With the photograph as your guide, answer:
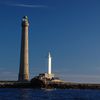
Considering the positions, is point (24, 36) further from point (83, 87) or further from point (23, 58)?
point (83, 87)

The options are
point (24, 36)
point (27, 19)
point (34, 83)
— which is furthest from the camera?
point (27, 19)

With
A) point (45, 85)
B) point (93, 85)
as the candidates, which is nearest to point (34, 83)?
point (45, 85)

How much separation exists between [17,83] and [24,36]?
1241 centimetres

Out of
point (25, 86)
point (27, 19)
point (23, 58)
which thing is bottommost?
point (25, 86)

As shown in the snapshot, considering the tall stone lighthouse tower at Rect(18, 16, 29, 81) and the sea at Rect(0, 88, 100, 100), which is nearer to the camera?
the sea at Rect(0, 88, 100, 100)

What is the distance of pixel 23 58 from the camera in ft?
384

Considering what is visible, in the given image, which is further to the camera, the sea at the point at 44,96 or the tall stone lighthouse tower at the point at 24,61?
the tall stone lighthouse tower at the point at 24,61

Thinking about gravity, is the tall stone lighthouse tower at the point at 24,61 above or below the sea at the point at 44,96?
above

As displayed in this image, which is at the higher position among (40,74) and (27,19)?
(27,19)

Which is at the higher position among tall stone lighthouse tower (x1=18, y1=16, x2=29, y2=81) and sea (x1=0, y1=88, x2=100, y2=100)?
tall stone lighthouse tower (x1=18, y1=16, x2=29, y2=81)

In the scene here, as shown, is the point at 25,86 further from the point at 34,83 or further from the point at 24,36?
the point at 24,36

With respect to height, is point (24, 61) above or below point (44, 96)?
above

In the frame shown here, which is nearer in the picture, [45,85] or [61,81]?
[45,85]

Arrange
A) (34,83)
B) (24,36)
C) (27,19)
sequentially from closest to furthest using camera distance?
(34,83), (24,36), (27,19)
